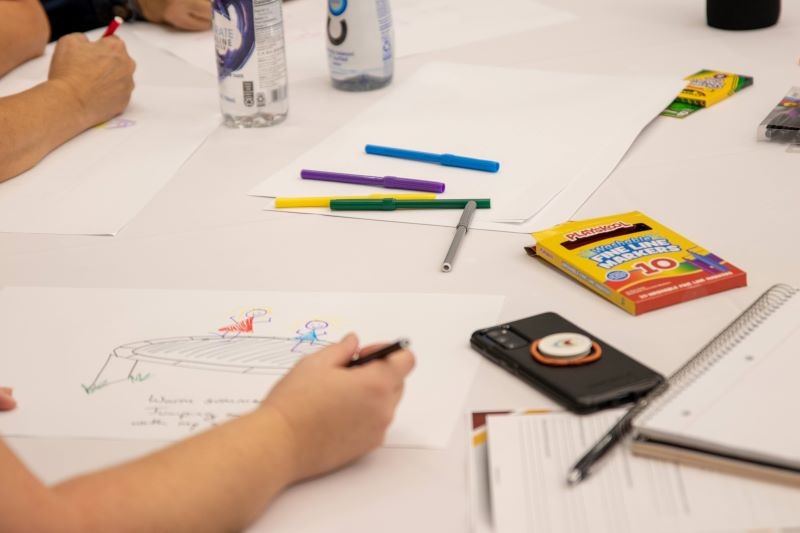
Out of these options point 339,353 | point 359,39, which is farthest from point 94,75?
point 339,353

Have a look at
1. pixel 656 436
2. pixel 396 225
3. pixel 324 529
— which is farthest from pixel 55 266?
pixel 656 436

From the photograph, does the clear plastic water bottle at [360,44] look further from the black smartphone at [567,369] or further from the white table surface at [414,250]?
the black smartphone at [567,369]

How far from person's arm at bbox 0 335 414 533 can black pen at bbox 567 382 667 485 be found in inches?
4.7

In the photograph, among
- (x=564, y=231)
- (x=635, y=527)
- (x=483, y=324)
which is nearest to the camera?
(x=635, y=527)

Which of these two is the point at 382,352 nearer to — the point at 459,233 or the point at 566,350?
the point at 566,350

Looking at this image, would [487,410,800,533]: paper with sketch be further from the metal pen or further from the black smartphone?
the metal pen

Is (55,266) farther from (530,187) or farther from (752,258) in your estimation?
(752,258)

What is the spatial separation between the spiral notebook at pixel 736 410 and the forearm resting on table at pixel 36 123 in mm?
752

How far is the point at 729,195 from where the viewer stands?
94cm

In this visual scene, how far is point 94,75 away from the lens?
3.93ft

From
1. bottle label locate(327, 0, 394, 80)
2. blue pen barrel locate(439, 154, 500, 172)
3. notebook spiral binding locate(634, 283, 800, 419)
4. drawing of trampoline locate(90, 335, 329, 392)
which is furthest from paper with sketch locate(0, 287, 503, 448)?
bottle label locate(327, 0, 394, 80)

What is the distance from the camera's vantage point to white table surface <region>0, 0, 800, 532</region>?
23.4 inches

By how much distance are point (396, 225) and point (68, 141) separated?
1.55 ft

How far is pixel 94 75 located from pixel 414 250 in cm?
55
